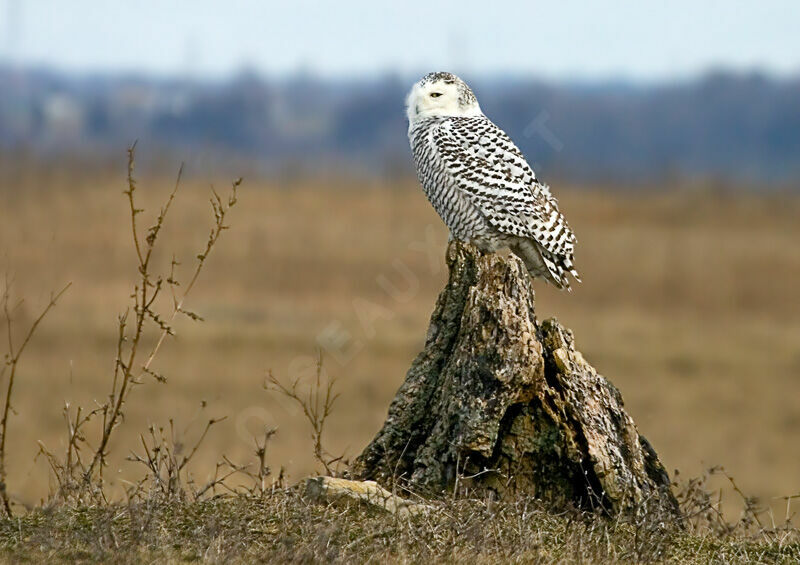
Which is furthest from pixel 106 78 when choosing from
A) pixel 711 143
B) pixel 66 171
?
Result: pixel 66 171

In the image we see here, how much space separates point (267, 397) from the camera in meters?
18.6

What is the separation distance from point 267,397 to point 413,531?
45.9 ft

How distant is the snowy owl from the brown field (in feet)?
18.1

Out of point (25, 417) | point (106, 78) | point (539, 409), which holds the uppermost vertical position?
point (106, 78)

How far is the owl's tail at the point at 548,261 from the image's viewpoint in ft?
22.5

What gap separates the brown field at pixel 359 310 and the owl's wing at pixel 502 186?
5.63m

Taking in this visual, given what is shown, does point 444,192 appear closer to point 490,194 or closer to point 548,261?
point 490,194

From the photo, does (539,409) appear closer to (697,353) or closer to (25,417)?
(25,417)

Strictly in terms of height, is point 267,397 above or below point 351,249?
below

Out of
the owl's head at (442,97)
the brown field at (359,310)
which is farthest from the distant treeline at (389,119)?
the owl's head at (442,97)

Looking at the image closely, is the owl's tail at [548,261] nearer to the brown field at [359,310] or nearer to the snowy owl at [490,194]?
the snowy owl at [490,194]

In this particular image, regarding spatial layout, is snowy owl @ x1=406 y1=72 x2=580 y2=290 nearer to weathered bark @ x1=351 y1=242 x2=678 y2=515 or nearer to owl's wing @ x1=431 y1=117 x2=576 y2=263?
owl's wing @ x1=431 y1=117 x2=576 y2=263

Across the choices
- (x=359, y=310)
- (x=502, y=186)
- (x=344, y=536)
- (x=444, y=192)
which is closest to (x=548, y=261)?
(x=502, y=186)

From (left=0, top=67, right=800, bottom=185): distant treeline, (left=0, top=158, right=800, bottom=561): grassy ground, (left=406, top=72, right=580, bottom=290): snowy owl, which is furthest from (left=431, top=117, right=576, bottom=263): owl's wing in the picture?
(left=0, top=67, right=800, bottom=185): distant treeline
